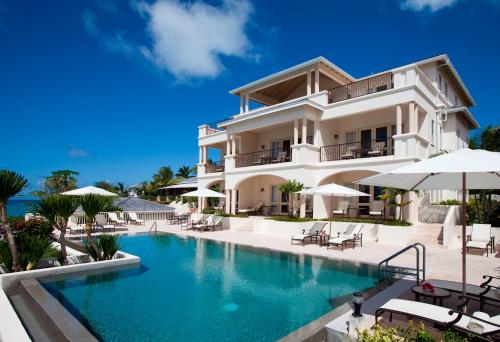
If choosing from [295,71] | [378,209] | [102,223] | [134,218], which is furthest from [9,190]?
[295,71]

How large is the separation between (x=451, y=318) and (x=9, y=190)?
10243 millimetres

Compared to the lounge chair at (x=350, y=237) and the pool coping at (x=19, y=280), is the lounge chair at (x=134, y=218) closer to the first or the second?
the pool coping at (x=19, y=280)

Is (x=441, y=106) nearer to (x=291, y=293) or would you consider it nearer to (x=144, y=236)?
(x=291, y=293)

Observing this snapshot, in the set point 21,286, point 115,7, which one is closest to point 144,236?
point 21,286

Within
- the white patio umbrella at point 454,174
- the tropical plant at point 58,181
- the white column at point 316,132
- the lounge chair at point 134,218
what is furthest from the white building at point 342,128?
the tropical plant at point 58,181

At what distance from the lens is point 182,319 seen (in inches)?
257

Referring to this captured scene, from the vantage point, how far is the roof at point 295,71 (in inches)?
798

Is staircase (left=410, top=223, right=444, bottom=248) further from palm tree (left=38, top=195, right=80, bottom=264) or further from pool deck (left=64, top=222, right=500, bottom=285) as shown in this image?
palm tree (left=38, top=195, right=80, bottom=264)

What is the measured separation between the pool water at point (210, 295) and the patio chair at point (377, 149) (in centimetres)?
840

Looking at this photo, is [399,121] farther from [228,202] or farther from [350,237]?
[228,202]

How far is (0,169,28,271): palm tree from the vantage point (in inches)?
324

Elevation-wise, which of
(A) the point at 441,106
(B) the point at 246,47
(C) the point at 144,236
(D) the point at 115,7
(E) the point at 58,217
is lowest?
(C) the point at 144,236

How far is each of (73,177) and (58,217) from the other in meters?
22.5

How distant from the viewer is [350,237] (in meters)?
14.6
